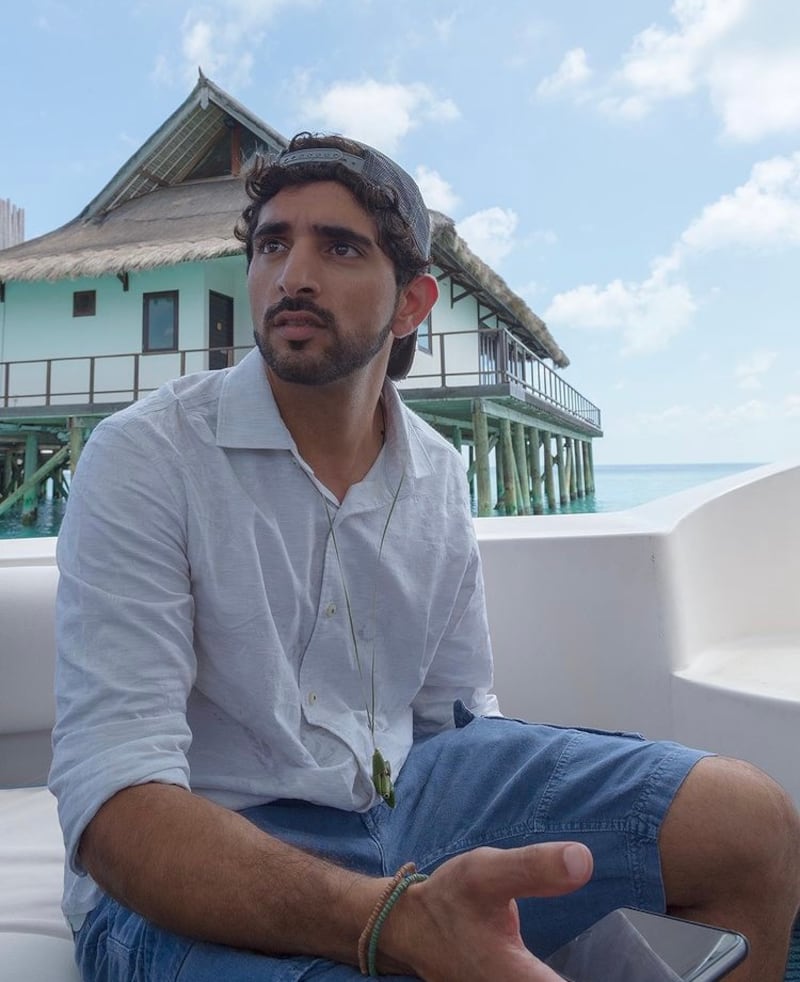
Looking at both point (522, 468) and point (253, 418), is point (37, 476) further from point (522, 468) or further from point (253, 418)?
point (253, 418)

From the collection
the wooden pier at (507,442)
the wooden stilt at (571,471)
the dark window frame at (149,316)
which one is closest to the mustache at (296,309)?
the wooden pier at (507,442)

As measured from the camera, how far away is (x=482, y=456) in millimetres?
10383

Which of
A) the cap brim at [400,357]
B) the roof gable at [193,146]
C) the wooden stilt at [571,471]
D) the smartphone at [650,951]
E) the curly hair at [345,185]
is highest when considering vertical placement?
the roof gable at [193,146]

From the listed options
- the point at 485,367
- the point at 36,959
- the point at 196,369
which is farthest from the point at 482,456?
the point at 36,959

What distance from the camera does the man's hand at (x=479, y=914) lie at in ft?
1.60

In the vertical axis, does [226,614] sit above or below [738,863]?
above

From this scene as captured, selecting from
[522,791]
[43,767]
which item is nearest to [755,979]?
[522,791]

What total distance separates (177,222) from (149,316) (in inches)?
61.1

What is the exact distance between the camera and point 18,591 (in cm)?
111

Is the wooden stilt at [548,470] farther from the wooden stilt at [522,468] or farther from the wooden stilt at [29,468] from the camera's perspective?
the wooden stilt at [29,468]

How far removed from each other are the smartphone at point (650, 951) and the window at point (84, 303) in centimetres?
1091

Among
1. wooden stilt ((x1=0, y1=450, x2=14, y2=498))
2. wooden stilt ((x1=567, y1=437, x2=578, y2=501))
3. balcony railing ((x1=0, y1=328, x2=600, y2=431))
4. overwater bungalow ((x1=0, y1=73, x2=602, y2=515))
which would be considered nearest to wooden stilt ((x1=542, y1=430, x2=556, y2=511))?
wooden stilt ((x1=567, y1=437, x2=578, y2=501))

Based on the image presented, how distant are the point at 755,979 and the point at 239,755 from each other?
479mm

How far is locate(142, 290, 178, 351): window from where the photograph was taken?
9.92m
